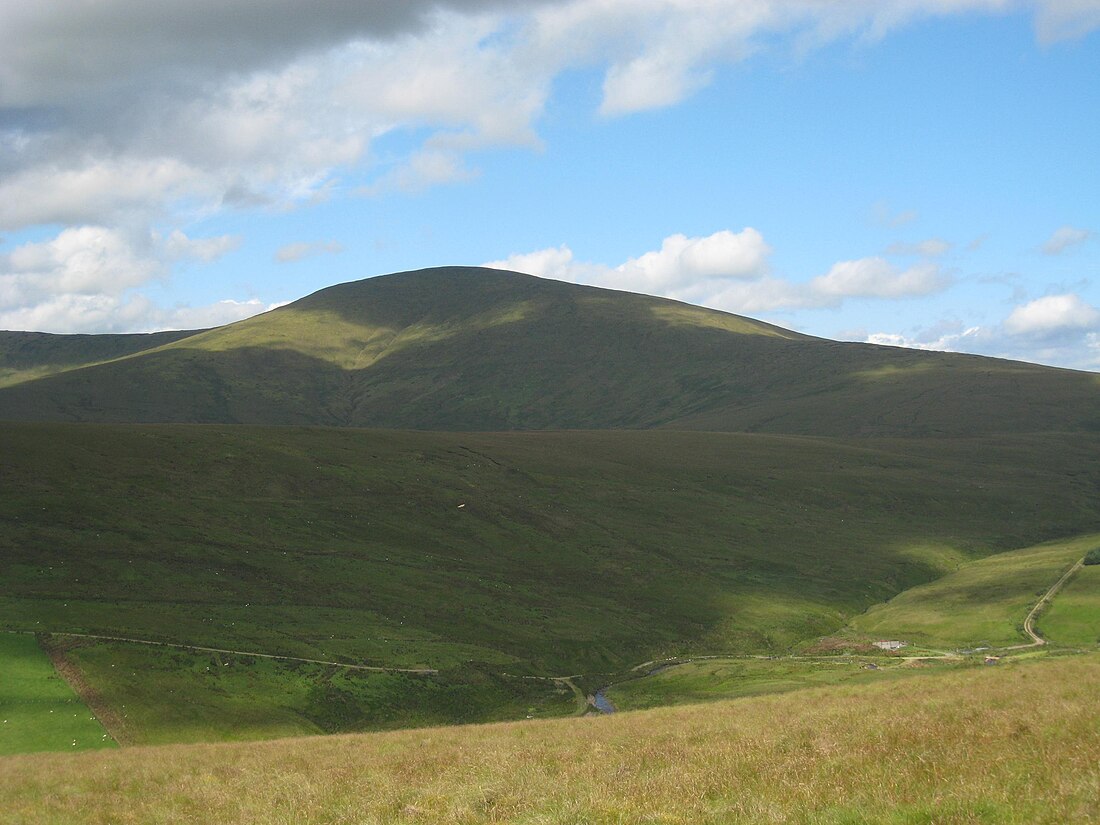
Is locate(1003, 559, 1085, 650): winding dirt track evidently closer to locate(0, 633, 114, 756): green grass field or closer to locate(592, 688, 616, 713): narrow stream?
locate(592, 688, 616, 713): narrow stream

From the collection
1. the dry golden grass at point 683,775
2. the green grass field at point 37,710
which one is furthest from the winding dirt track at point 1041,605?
the green grass field at point 37,710

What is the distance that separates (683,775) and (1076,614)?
86.7 m

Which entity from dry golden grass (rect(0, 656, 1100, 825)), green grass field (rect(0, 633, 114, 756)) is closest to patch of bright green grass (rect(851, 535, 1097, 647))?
dry golden grass (rect(0, 656, 1100, 825))

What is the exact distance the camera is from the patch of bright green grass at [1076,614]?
80.6 metres

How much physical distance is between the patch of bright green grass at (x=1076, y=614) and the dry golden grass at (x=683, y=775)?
59272mm

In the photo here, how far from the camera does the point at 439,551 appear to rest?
107000 mm

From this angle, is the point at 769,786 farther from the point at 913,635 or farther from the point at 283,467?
the point at 283,467

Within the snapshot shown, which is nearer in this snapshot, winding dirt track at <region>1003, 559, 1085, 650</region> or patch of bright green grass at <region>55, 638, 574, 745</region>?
patch of bright green grass at <region>55, 638, 574, 745</region>

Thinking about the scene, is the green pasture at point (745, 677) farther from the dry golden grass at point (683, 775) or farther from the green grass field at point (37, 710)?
the green grass field at point (37, 710)

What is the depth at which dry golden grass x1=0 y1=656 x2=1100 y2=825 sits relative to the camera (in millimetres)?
12883

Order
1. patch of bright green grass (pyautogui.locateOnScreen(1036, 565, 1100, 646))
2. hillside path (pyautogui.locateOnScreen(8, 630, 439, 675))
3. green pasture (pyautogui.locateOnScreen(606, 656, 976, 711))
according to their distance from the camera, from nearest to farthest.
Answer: green pasture (pyautogui.locateOnScreen(606, 656, 976, 711)) < hillside path (pyautogui.locateOnScreen(8, 630, 439, 675)) < patch of bright green grass (pyautogui.locateOnScreen(1036, 565, 1100, 646))

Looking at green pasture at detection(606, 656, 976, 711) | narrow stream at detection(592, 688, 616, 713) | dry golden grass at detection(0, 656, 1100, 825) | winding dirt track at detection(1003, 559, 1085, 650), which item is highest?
dry golden grass at detection(0, 656, 1100, 825)

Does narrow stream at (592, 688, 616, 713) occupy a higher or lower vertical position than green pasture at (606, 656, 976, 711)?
lower

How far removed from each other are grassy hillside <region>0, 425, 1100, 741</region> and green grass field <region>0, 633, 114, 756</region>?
238 cm
